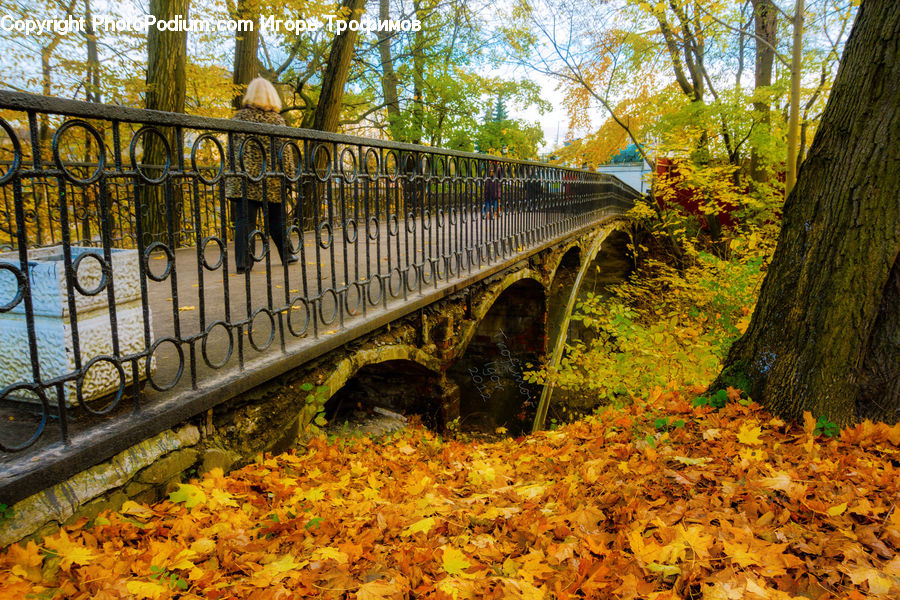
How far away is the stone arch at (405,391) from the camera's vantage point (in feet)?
18.1

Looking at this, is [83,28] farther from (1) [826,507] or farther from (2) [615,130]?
(1) [826,507]

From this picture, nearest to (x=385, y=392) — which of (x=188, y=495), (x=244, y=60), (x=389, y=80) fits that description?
(x=188, y=495)

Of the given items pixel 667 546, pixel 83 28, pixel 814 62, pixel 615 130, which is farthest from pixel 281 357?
pixel 615 130

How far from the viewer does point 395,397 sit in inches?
245

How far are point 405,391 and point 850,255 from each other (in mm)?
4233

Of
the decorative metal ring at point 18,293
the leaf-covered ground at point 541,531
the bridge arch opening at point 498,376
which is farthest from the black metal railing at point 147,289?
the bridge arch opening at point 498,376

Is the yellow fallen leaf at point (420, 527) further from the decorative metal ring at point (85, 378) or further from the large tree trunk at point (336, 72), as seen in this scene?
the large tree trunk at point (336, 72)

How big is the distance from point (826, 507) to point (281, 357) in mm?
2627

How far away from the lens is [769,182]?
13.3 meters

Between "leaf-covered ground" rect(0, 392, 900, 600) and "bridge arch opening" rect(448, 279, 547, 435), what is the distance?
7.43m

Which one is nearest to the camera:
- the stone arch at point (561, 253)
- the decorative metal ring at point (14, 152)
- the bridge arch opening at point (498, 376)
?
the decorative metal ring at point (14, 152)

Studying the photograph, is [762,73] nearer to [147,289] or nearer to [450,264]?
[450,264]

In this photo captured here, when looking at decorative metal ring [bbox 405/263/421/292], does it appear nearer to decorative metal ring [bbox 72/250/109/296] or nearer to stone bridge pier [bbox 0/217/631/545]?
stone bridge pier [bbox 0/217/631/545]

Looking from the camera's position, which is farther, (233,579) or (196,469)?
(196,469)
